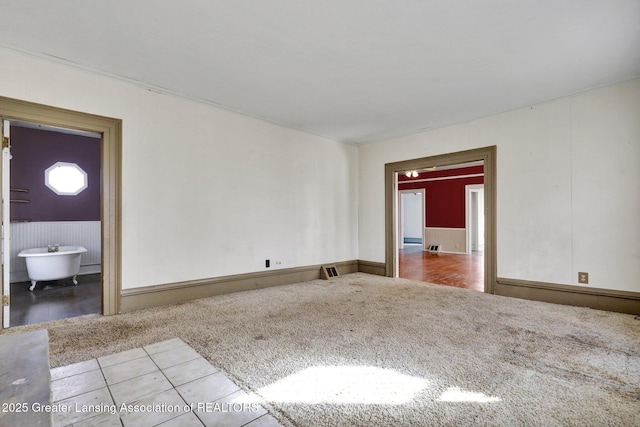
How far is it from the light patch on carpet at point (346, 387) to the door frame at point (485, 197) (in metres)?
3.03

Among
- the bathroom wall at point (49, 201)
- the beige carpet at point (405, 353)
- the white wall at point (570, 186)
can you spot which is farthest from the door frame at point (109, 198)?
the white wall at point (570, 186)

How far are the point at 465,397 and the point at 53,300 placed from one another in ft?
15.4

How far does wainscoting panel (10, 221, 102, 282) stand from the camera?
195 inches

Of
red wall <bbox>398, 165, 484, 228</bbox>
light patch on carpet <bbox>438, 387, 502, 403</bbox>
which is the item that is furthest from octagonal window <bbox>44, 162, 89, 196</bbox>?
red wall <bbox>398, 165, 484, 228</bbox>

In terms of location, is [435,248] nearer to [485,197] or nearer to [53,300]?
[485,197]

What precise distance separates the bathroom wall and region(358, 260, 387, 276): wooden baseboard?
16.7 feet

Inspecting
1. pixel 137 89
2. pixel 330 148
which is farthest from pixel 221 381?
pixel 330 148

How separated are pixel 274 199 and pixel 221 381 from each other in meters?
3.10

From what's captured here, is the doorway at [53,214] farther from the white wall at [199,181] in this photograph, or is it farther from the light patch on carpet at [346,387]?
the light patch on carpet at [346,387]

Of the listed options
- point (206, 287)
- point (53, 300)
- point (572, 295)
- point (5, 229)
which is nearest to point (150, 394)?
point (206, 287)

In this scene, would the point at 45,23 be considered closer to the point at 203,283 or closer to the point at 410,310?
the point at 203,283

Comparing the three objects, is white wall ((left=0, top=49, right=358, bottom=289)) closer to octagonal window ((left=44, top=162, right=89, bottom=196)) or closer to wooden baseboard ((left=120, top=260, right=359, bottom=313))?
wooden baseboard ((left=120, top=260, right=359, bottom=313))

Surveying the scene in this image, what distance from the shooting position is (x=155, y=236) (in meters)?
3.50

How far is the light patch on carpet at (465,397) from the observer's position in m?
1.68
